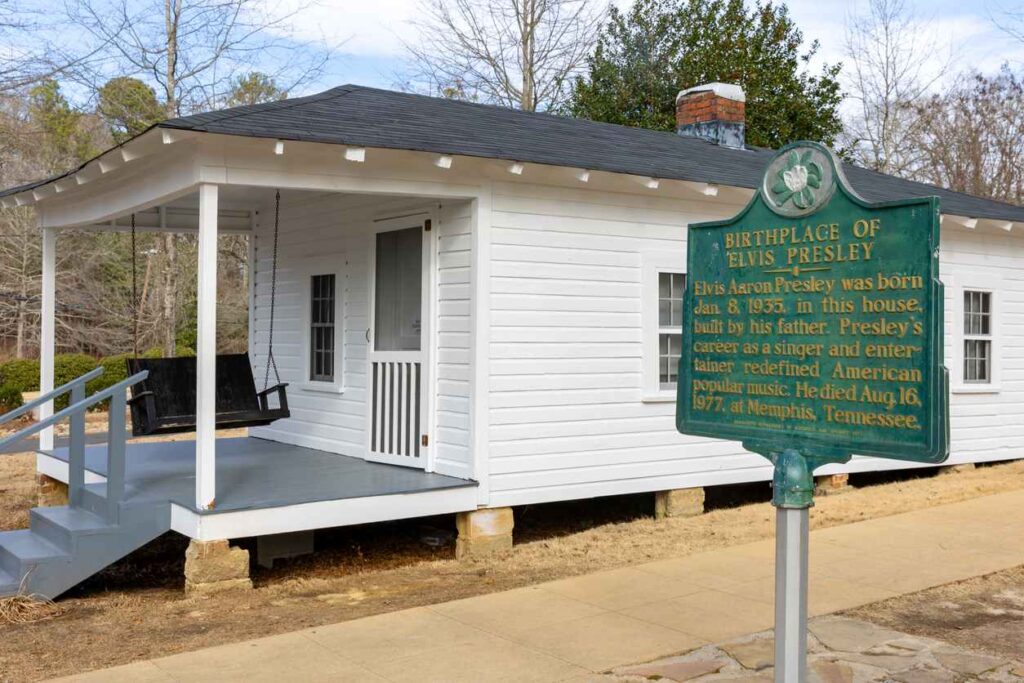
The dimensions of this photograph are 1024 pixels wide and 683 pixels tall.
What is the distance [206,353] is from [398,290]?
2.61 meters

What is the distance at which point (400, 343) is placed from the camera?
368 inches

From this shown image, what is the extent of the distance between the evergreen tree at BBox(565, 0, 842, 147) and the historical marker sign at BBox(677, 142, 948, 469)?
68.8 feet

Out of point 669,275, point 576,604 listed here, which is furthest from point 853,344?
point 669,275

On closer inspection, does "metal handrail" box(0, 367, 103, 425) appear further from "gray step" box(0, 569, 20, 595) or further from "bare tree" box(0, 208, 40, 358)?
"bare tree" box(0, 208, 40, 358)

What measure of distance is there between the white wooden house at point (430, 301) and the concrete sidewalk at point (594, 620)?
5.04 feet

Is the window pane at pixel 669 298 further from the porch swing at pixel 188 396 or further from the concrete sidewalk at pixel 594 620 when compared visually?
the porch swing at pixel 188 396

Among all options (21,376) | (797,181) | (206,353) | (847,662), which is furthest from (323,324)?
(21,376)

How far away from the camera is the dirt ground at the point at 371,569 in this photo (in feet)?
19.9

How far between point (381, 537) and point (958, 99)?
27371mm

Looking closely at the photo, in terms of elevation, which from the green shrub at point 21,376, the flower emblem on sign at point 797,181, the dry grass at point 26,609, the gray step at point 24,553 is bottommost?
the dry grass at point 26,609

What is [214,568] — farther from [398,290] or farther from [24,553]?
[398,290]

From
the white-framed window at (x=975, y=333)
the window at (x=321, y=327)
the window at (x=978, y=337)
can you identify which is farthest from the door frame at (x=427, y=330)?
the window at (x=978, y=337)

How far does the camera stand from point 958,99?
30.5 m

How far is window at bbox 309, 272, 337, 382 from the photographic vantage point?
416 inches
